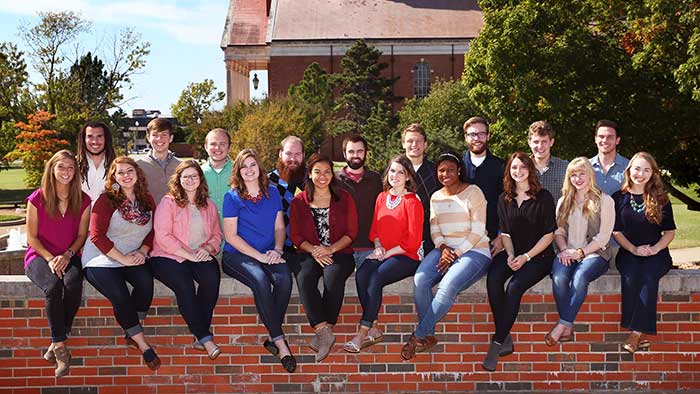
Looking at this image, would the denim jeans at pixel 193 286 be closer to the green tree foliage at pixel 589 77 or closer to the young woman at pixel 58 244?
the young woman at pixel 58 244

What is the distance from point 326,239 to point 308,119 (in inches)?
1539

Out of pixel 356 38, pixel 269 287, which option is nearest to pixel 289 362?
pixel 269 287

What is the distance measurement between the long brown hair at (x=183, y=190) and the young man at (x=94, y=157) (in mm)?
891

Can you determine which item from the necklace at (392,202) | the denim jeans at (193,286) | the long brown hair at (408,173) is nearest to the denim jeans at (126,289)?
the denim jeans at (193,286)

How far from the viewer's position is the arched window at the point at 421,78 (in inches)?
2559

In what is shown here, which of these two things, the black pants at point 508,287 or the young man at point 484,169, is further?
the young man at point 484,169

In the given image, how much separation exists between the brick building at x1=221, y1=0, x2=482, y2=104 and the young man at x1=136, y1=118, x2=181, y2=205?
181 feet

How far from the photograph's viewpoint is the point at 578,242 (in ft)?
21.6

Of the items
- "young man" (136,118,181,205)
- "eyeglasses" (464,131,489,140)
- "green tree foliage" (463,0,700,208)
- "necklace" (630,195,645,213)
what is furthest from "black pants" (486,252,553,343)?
"green tree foliage" (463,0,700,208)

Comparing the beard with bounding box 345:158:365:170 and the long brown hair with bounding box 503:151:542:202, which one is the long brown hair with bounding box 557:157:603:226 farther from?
the beard with bounding box 345:158:365:170

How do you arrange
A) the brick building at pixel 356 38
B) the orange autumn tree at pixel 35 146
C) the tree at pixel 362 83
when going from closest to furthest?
the orange autumn tree at pixel 35 146 < the tree at pixel 362 83 < the brick building at pixel 356 38

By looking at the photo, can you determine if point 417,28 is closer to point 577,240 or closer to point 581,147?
point 581,147

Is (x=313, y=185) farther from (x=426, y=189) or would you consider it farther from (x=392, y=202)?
(x=426, y=189)

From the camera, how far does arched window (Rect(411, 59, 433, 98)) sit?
65.0m
